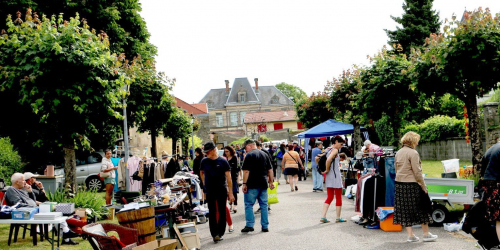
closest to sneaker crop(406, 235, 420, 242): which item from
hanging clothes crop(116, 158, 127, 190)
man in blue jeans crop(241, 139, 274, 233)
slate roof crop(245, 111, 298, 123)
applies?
man in blue jeans crop(241, 139, 274, 233)

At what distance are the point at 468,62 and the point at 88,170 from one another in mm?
15834

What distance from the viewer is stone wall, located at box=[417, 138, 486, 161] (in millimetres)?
22594

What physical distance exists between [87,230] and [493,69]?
915cm

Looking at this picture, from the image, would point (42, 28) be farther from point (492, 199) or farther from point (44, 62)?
point (492, 199)

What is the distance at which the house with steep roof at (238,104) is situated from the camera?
301 ft

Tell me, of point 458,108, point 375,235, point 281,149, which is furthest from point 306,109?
point 375,235

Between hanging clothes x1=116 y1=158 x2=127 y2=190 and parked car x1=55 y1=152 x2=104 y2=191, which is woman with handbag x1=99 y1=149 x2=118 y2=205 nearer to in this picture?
hanging clothes x1=116 y1=158 x2=127 y2=190

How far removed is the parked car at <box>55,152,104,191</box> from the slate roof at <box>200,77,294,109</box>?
70972mm

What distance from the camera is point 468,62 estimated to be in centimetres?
1065

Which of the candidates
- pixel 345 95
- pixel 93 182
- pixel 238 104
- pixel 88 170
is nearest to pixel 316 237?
pixel 93 182

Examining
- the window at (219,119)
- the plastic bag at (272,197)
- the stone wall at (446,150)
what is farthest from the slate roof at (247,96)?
the plastic bag at (272,197)

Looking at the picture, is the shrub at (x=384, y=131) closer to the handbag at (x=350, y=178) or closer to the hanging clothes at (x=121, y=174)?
the handbag at (x=350, y=178)

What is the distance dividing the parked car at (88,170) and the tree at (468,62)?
A: 14.3 meters

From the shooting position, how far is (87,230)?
5.47m
